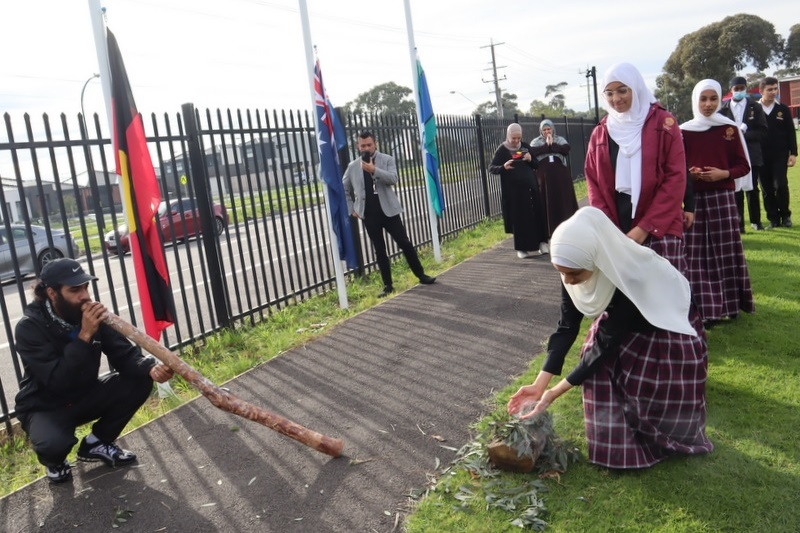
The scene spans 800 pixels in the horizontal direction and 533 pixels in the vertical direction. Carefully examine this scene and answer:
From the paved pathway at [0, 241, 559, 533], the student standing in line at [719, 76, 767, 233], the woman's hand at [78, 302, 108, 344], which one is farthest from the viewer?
the student standing in line at [719, 76, 767, 233]

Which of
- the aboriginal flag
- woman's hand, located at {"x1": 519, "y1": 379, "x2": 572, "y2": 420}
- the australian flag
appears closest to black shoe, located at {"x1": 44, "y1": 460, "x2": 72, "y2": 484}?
the aboriginal flag

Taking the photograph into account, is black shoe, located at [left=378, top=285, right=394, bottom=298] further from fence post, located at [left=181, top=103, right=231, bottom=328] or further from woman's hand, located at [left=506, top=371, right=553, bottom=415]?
woman's hand, located at [left=506, top=371, right=553, bottom=415]

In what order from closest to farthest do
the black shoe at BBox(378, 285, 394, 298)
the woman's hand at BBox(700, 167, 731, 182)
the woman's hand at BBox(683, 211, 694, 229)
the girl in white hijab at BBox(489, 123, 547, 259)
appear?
the woman's hand at BBox(683, 211, 694, 229), the woman's hand at BBox(700, 167, 731, 182), the black shoe at BBox(378, 285, 394, 298), the girl in white hijab at BBox(489, 123, 547, 259)

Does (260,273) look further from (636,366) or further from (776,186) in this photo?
(636,366)

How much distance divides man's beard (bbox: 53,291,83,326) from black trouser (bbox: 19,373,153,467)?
1.59ft

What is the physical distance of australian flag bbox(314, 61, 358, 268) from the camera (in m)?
6.79

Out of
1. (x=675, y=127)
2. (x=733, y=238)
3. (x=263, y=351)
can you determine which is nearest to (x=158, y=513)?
(x=263, y=351)

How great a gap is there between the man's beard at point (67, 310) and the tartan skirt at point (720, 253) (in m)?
4.48

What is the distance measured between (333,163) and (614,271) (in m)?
4.65

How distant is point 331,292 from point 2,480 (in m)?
4.62

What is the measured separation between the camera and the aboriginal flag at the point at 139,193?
4.68m

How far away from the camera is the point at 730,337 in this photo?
188 inches

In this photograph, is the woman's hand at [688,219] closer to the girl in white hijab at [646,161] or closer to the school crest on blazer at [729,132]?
the girl in white hijab at [646,161]

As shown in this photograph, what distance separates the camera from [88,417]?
379 centimetres
